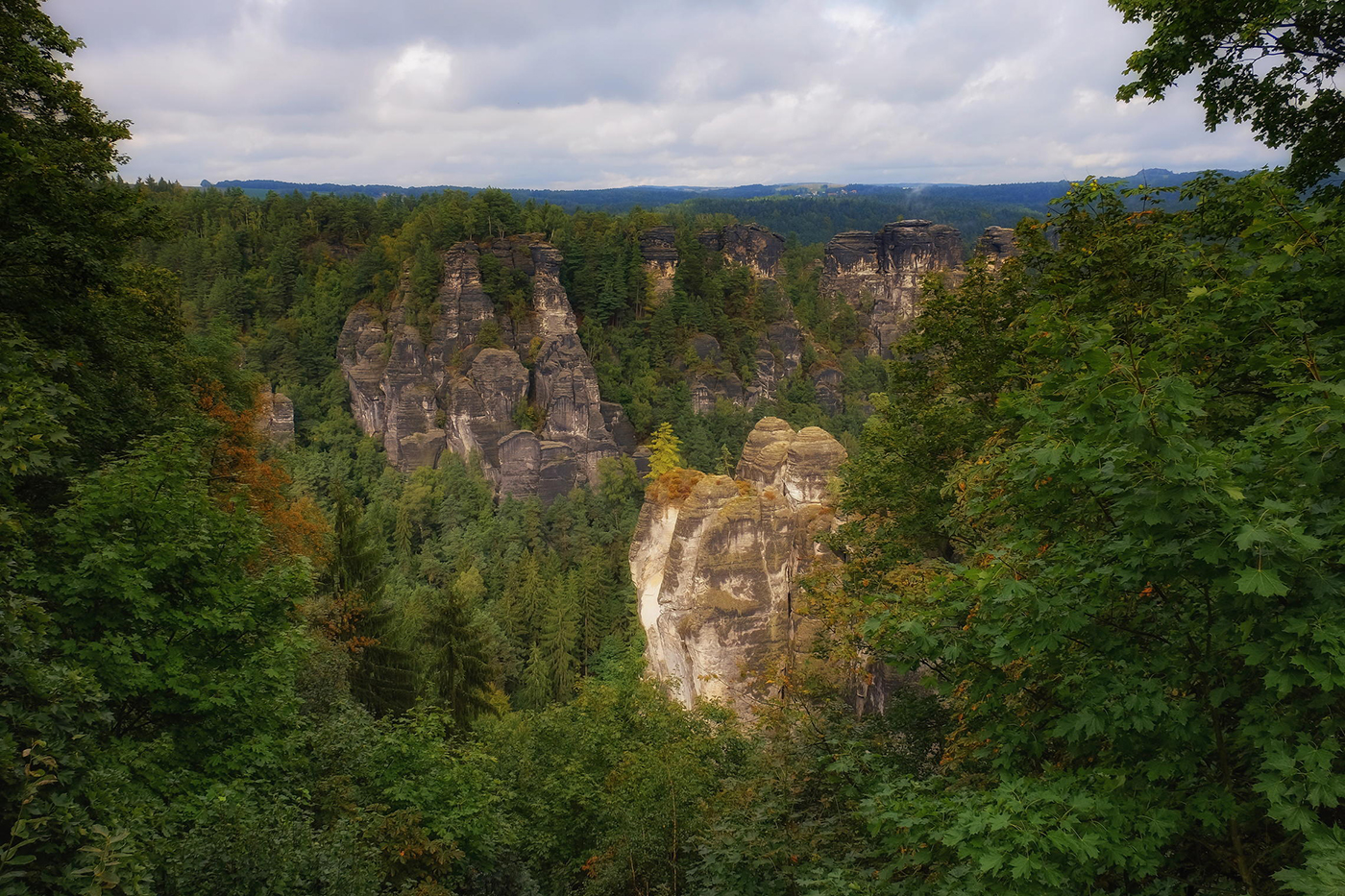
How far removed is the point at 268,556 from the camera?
14562 mm

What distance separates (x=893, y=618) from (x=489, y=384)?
50.6 metres

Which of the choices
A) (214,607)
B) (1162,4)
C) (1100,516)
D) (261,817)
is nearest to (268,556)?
(214,607)

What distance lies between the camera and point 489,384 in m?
52.7

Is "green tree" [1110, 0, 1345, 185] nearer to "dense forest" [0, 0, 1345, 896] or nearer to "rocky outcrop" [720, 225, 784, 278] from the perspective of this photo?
"dense forest" [0, 0, 1345, 896]

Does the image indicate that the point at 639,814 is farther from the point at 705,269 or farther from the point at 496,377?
the point at 705,269

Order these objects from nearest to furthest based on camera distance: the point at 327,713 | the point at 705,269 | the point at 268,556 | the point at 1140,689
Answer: the point at 1140,689, the point at 327,713, the point at 268,556, the point at 705,269

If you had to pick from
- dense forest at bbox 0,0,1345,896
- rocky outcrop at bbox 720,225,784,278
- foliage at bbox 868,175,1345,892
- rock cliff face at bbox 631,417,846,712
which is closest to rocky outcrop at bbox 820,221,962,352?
rocky outcrop at bbox 720,225,784,278

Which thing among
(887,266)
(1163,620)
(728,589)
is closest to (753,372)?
(887,266)

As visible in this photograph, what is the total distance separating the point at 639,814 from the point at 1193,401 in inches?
338

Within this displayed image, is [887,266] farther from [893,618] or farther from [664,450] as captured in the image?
[893,618]

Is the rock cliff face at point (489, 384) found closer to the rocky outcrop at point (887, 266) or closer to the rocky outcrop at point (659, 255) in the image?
the rocky outcrop at point (659, 255)

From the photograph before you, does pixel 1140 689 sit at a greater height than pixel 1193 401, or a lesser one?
lesser

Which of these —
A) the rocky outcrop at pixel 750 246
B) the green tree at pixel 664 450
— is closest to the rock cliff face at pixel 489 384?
the green tree at pixel 664 450

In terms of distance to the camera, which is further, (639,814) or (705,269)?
(705,269)
